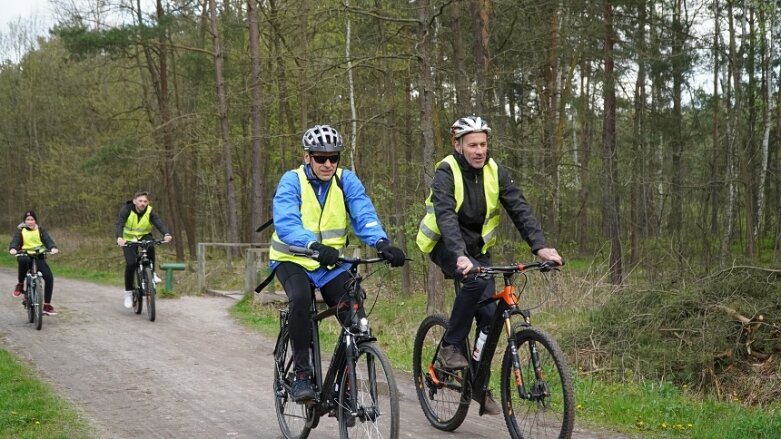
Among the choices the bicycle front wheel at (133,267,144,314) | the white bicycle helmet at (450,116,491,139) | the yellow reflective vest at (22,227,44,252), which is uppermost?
the white bicycle helmet at (450,116,491,139)

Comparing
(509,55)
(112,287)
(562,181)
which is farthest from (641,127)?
(112,287)

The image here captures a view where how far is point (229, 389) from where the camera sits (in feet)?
25.6

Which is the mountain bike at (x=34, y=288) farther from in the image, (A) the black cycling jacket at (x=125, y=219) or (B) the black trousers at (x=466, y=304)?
(B) the black trousers at (x=466, y=304)

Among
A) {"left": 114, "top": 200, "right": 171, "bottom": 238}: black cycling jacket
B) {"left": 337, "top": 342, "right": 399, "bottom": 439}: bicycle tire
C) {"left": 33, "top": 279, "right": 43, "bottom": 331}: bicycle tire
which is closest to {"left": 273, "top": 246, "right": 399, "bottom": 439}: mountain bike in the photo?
{"left": 337, "top": 342, "right": 399, "bottom": 439}: bicycle tire

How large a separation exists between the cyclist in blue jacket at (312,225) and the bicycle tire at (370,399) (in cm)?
32

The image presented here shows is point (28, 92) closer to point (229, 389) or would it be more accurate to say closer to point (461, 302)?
point (229, 389)

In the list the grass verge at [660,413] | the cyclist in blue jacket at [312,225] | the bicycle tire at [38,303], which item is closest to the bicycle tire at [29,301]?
the bicycle tire at [38,303]

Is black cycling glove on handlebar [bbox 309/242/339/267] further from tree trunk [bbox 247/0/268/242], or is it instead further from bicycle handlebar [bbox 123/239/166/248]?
tree trunk [bbox 247/0/268/242]

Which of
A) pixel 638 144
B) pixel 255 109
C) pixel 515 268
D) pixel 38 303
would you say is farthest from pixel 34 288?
pixel 638 144

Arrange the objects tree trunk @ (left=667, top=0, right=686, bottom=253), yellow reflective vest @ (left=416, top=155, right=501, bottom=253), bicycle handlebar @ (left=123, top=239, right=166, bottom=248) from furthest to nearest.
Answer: tree trunk @ (left=667, top=0, right=686, bottom=253)
bicycle handlebar @ (left=123, top=239, right=166, bottom=248)
yellow reflective vest @ (left=416, top=155, right=501, bottom=253)

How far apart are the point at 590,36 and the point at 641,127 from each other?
6998mm

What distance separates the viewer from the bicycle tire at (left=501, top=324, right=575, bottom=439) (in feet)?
15.4

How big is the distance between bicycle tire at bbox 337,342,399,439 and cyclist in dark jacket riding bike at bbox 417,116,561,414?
0.88m

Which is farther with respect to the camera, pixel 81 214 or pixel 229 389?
pixel 81 214
